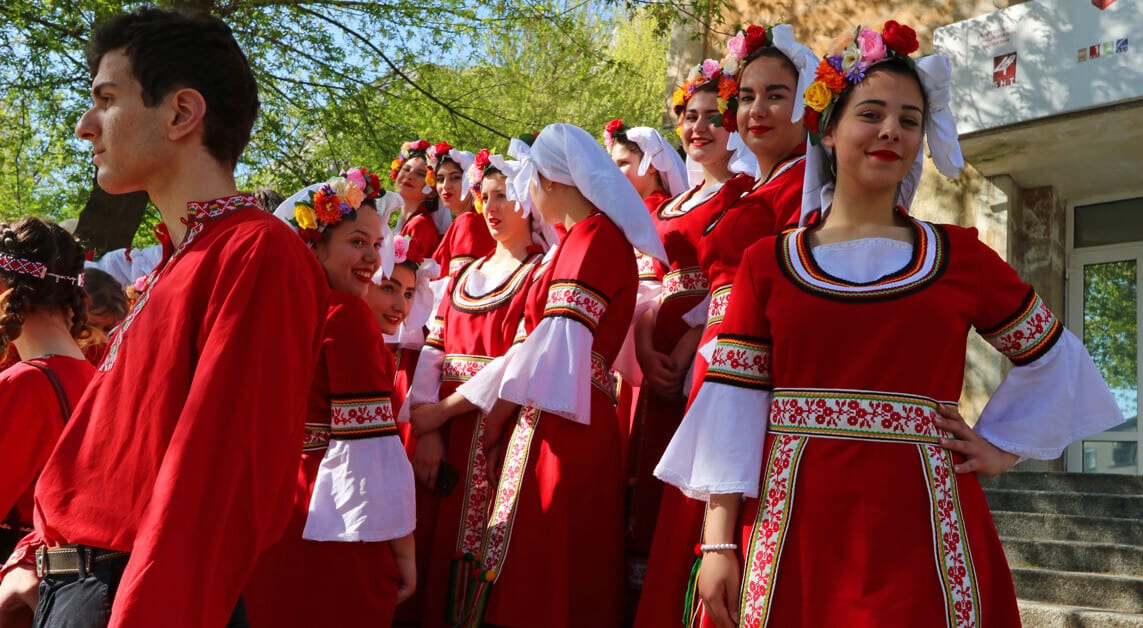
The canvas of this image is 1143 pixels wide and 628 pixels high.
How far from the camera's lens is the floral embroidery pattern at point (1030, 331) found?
2793 mm

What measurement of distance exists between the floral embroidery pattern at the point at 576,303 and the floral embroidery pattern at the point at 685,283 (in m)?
0.37

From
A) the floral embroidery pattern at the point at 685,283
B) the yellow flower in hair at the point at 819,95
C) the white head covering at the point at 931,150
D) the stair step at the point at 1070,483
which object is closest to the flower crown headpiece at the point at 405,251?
the floral embroidery pattern at the point at 685,283

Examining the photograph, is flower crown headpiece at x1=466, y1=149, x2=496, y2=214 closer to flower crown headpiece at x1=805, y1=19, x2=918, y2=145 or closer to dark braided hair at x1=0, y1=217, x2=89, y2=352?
dark braided hair at x1=0, y1=217, x2=89, y2=352

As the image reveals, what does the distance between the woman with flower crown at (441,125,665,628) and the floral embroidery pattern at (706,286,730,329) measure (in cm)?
44

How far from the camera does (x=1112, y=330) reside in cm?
1033

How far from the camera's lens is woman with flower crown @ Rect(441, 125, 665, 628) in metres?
3.90

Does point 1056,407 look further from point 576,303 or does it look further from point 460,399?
point 460,399

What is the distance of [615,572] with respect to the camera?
4035 millimetres

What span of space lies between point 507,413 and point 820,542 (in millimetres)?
1864

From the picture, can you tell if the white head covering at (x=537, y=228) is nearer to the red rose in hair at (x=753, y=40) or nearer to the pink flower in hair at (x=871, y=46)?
the red rose in hair at (x=753, y=40)

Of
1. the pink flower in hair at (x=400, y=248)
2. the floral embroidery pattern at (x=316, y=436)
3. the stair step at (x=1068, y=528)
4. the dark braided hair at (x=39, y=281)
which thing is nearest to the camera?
the dark braided hair at (x=39, y=281)

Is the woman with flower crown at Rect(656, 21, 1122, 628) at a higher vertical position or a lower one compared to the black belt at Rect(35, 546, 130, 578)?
higher

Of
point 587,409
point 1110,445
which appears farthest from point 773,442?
point 1110,445

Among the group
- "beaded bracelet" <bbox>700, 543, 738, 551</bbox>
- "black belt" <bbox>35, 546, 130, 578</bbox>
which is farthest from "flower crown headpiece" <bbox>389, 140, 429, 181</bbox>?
"black belt" <bbox>35, 546, 130, 578</bbox>
